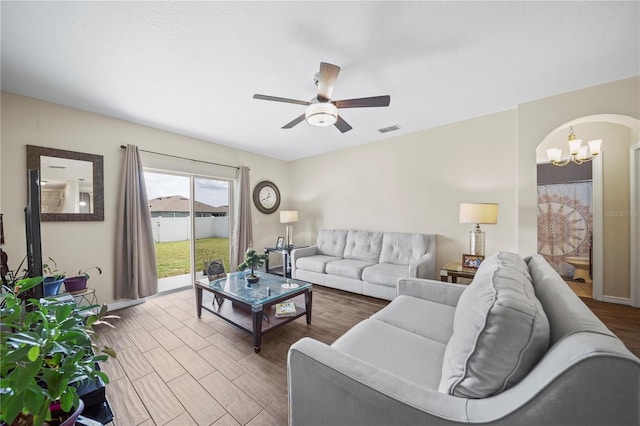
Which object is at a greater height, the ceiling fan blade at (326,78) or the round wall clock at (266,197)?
the ceiling fan blade at (326,78)

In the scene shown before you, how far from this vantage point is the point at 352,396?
0.85 metres

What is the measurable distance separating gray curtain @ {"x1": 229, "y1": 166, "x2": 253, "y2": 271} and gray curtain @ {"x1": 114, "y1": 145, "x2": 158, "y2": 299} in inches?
53.8

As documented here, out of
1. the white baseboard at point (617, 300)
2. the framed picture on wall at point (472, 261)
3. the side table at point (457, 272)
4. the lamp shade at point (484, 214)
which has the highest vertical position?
the lamp shade at point (484, 214)

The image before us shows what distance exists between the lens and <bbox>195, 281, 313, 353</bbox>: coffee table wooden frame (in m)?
1.96

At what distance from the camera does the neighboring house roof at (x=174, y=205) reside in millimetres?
3436

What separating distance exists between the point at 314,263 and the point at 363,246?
0.86m

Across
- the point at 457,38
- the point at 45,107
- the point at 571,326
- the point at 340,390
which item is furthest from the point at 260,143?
the point at 571,326

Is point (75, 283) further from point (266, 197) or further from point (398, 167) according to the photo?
point (398, 167)

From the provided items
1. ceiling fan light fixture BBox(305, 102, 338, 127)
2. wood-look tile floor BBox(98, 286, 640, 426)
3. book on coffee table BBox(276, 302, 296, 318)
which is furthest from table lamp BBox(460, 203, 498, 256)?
book on coffee table BBox(276, 302, 296, 318)

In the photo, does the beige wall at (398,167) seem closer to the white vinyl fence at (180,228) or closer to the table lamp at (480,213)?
the table lamp at (480,213)

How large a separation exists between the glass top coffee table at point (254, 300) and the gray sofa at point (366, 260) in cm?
83

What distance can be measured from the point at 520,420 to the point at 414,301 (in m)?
1.27

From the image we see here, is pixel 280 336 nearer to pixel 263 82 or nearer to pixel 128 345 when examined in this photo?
pixel 128 345

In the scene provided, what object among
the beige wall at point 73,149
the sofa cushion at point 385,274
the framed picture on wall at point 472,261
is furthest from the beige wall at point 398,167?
the sofa cushion at point 385,274
